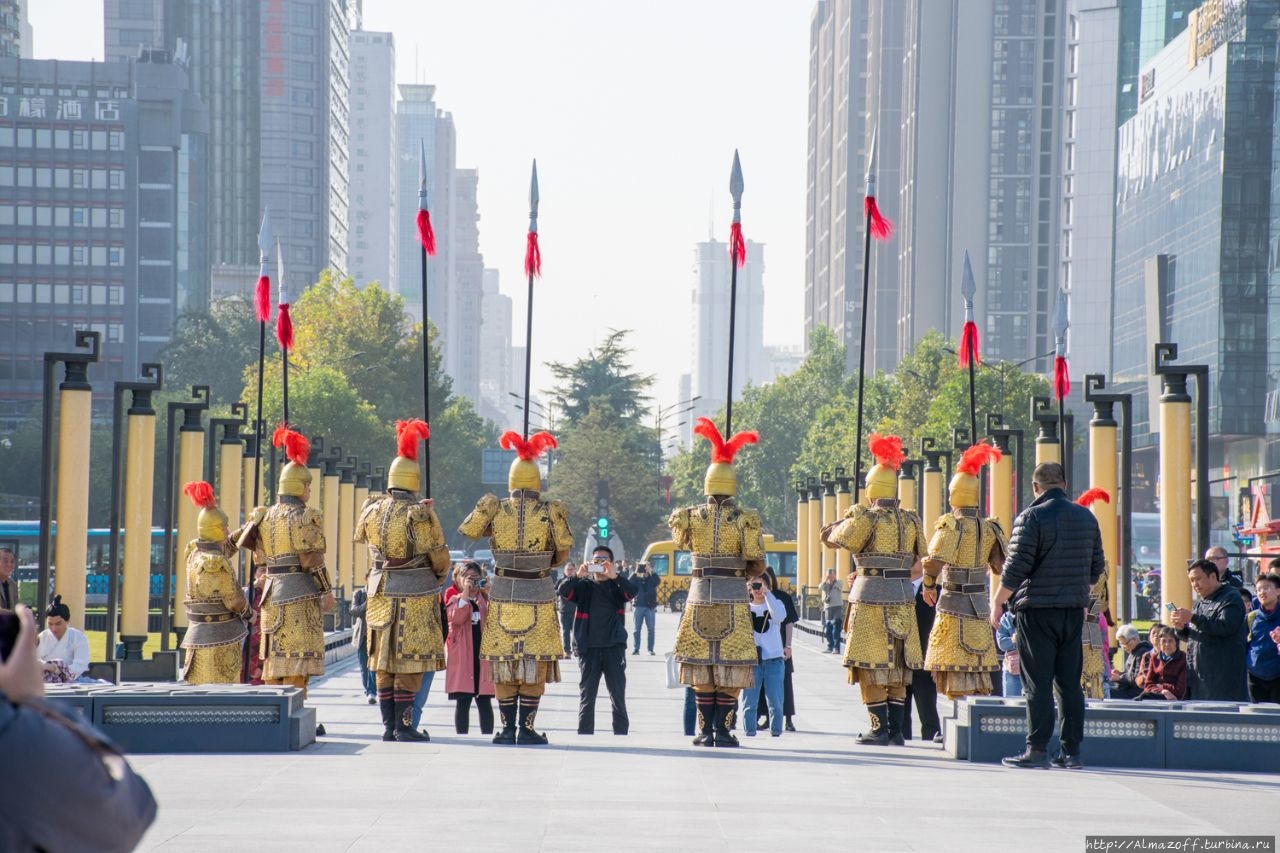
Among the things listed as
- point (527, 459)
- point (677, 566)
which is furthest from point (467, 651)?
point (677, 566)

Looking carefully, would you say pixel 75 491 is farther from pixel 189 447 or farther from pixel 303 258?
pixel 303 258

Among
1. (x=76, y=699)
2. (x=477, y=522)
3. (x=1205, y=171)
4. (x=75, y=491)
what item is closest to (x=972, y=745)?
(x=477, y=522)

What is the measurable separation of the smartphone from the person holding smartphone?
1259 centimetres

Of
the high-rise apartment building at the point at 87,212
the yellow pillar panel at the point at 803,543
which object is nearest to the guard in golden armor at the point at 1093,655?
the yellow pillar panel at the point at 803,543

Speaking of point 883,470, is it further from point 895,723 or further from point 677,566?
point 677,566

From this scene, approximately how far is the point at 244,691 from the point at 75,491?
7.28 metres

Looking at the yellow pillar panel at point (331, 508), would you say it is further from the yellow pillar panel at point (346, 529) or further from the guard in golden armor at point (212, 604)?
the guard in golden armor at point (212, 604)

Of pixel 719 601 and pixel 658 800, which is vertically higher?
pixel 719 601

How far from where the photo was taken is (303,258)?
15838cm

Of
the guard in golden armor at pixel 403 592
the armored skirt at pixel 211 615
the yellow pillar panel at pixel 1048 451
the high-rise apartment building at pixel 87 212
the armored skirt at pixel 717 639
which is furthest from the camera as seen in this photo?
the high-rise apartment building at pixel 87 212

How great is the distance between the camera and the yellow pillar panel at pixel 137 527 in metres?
23.1

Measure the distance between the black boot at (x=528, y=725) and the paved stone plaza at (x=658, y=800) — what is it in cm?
28

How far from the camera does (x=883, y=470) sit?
14555 millimetres

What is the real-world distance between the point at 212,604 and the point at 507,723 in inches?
123
